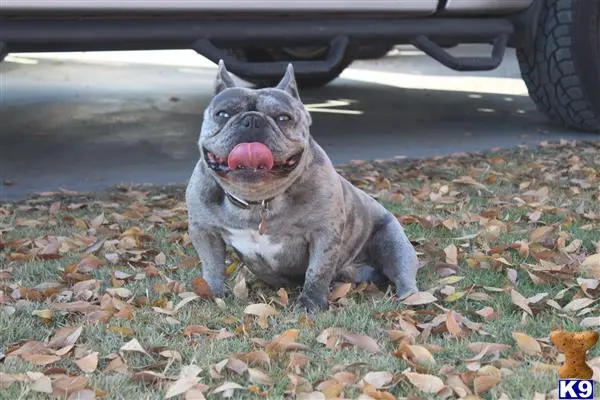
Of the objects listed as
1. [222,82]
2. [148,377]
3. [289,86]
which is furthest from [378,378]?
[222,82]

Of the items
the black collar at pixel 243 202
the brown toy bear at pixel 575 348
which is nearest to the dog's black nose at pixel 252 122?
the black collar at pixel 243 202

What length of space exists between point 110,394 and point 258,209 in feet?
3.03

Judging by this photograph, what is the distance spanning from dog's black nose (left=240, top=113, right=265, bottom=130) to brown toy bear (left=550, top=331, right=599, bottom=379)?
124 cm

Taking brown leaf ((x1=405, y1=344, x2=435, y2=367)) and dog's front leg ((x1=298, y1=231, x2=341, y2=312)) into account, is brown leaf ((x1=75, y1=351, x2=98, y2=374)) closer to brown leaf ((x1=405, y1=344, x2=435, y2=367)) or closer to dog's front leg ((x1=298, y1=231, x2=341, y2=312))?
dog's front leg ((x1=298, y1=231, x2=341, y2=312))

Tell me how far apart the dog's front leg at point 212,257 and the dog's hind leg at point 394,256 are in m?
0.61

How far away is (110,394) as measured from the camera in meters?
2.41

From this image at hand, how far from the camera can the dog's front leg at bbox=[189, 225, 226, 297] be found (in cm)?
324

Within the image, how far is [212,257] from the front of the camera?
3.29m

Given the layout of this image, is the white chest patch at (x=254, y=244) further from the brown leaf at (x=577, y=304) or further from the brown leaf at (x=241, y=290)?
the brown leaf at (x=577, y=304)

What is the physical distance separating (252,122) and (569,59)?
4158 mm

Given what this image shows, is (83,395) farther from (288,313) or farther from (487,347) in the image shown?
(487,347)

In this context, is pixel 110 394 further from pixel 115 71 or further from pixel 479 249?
pixel 115 71

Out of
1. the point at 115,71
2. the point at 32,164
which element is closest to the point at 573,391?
the point at 32,164

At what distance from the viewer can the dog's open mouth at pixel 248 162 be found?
285 cm
